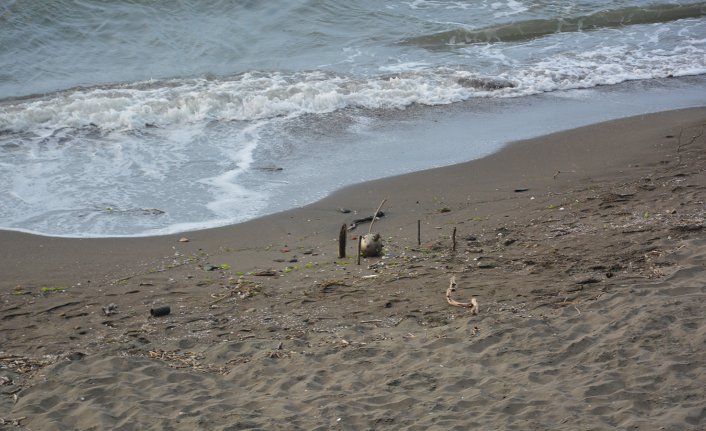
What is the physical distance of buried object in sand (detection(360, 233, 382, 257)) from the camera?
614 cm

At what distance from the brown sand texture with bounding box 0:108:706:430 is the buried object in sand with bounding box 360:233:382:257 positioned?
13 centimetres

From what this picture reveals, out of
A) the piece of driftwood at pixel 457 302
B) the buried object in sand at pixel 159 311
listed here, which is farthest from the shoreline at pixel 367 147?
the piece of driftwood at pixel 457 302

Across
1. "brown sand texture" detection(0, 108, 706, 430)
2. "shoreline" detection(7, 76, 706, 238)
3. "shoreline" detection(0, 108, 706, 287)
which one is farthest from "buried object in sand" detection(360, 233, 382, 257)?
"shoreline" detection(7, 76, 706, 238)

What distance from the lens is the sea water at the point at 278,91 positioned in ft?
26.6

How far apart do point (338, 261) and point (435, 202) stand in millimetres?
1742

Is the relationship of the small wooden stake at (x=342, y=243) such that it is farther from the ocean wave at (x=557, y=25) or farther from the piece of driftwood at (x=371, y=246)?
the ocean wave at (x=557, y=25)

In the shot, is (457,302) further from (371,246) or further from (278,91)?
(278,91)

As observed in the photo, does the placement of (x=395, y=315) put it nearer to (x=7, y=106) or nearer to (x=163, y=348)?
(x=163, y=348)

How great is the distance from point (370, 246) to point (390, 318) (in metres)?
1.16

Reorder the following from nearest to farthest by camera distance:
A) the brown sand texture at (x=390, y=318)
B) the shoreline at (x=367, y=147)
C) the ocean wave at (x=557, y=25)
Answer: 1. the brown sand texture at (x=390, y=318)
2. the shoreline at (x=367, y=147)
3. the ocean wave at (x=557, y=25)

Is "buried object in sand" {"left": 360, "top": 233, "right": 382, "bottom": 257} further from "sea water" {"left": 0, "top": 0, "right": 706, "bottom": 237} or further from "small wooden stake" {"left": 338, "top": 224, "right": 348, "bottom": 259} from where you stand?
"sea water" {"left": 0, "top": 0, "right": 706, "bottom": 237}

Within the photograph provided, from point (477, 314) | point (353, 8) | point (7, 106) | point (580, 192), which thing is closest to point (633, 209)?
point (580, 192)

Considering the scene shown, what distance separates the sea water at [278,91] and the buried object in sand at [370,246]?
1579 mm


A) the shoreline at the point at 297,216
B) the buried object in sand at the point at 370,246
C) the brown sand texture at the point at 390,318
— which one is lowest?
the brown sand texture at the point at 390,318
